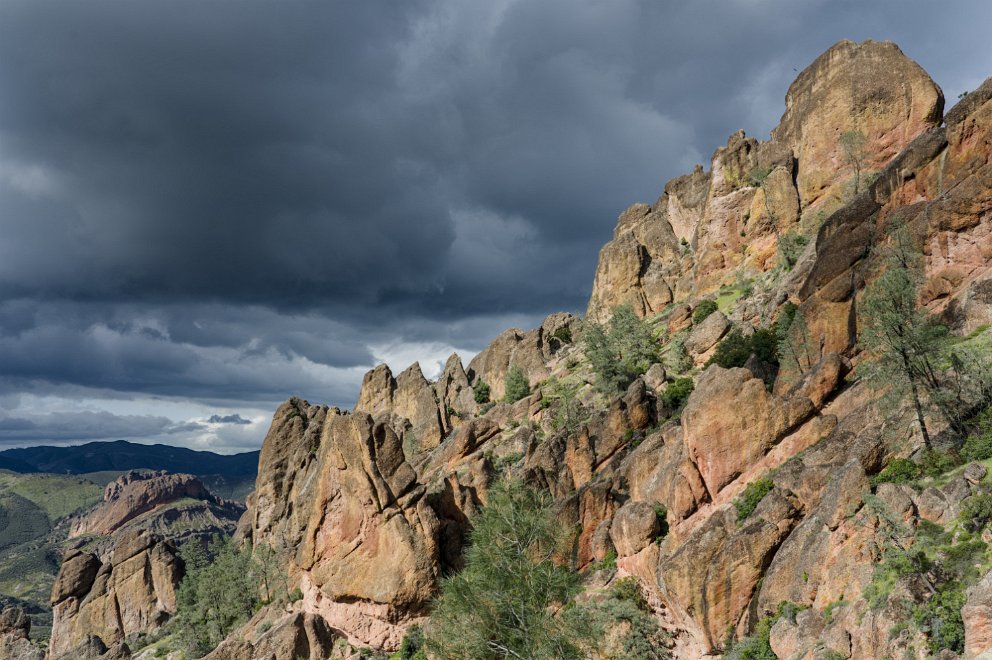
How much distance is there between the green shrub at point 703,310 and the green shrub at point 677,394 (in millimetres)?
23849

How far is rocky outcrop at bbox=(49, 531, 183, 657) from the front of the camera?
4200 inches

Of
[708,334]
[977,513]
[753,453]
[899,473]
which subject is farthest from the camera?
[708,334]

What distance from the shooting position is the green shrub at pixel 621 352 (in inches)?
3531

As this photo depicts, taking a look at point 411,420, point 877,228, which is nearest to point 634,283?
point 411,420

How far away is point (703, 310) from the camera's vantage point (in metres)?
94.7

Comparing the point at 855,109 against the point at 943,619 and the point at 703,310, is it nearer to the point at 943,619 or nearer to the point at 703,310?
the point at 703,310

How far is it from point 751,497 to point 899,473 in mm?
10759

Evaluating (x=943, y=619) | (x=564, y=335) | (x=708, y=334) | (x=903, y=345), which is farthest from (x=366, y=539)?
(x=564, y=335)

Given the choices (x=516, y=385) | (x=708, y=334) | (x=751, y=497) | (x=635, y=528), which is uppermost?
(x=708, y=334)

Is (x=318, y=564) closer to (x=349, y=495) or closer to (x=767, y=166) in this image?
(x=349, y=495)

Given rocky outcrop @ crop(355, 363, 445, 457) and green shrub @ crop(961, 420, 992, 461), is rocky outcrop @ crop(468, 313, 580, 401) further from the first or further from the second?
green shrub @ crop(961, 420, 992, 461)

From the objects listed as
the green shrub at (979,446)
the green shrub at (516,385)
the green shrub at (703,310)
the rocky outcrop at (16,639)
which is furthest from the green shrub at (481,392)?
the green shrub at (979,446)

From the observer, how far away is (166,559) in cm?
11281

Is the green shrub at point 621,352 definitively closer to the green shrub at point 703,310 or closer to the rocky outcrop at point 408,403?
the green shrub at point 703,310
